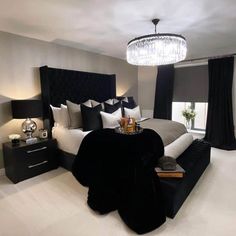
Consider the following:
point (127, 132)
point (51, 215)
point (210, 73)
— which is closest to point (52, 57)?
point (127, 132)

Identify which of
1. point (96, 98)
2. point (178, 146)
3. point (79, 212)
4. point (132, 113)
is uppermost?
point (96, 98)

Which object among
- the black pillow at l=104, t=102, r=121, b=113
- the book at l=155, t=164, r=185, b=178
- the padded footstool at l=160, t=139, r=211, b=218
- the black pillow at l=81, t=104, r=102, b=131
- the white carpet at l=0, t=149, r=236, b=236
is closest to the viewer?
the white carpet at l=0, t=149, r=236, b=236

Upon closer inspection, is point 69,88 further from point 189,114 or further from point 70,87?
point 189,114

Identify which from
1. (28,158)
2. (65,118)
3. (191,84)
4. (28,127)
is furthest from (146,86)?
(28,158)

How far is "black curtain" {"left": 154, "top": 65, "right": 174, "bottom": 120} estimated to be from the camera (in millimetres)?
5035

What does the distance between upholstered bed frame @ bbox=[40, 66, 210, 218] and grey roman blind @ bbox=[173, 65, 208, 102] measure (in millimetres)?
1820

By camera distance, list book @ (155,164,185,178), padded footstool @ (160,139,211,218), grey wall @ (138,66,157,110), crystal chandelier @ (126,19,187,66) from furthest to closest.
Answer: grey wall @ (138,66,157,110)
crystal chandelier @ (126,19,187,66)
book @ (155,164,185,178)
padded footstool @ (160,139,211,218)

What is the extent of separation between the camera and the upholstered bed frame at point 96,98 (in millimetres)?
1966

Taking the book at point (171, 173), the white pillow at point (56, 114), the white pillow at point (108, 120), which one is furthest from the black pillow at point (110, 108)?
the book at point (171, 173)

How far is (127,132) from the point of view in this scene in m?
2.60

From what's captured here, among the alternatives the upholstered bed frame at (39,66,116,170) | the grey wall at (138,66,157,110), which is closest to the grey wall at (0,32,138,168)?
the upholstered bed frame at (39,66,116,170)

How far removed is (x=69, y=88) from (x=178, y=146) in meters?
2.40

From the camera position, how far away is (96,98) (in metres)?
4.33

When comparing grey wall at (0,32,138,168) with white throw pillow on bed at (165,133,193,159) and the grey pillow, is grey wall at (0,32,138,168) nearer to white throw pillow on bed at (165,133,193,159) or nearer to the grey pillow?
the grey pillow
